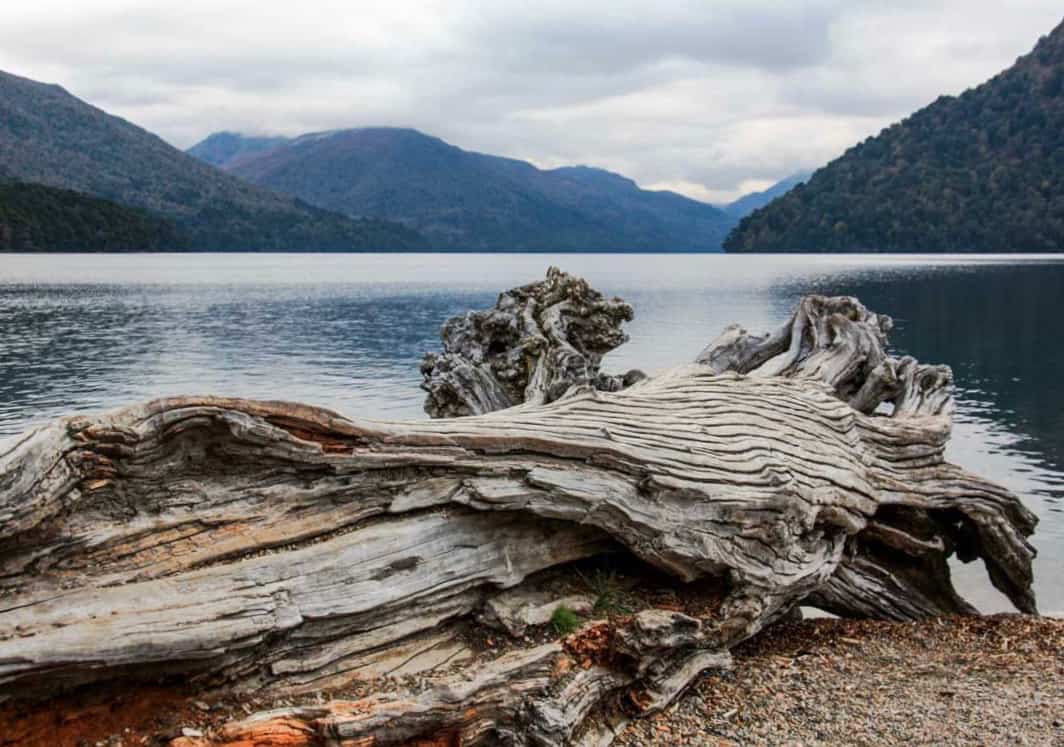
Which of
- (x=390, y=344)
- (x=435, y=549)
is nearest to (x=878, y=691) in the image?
(x=435, y=549)

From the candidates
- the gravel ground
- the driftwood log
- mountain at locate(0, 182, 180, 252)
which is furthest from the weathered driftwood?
mountain at locate(0, 182, 180, 252)

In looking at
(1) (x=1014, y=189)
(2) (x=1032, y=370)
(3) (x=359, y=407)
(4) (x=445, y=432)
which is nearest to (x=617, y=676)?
(4) (x=445, y=432)

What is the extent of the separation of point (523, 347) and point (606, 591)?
4944 mm

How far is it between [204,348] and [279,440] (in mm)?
38546

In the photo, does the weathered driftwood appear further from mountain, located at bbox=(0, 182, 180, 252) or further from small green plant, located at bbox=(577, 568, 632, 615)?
mountain, located at bbox=(0, 182, 180, 252)

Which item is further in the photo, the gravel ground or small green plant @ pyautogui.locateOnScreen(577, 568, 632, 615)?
small green plant @ pyautogui.locateOnScreen(577, 568, 632, 615)

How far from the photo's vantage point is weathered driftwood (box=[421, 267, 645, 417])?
40.3 ft

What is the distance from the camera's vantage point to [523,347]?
12539 mm

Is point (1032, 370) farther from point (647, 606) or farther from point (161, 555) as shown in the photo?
point (161, 555)

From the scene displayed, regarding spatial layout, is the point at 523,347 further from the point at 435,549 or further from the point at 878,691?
the point at 878,691

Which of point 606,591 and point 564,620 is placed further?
point 606,591

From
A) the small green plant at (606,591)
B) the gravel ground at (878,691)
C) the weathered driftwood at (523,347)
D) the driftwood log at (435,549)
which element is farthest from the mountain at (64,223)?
the gravel ground at (878,691)

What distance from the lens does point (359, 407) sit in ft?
93.2

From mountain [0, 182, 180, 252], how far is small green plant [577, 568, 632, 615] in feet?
532
